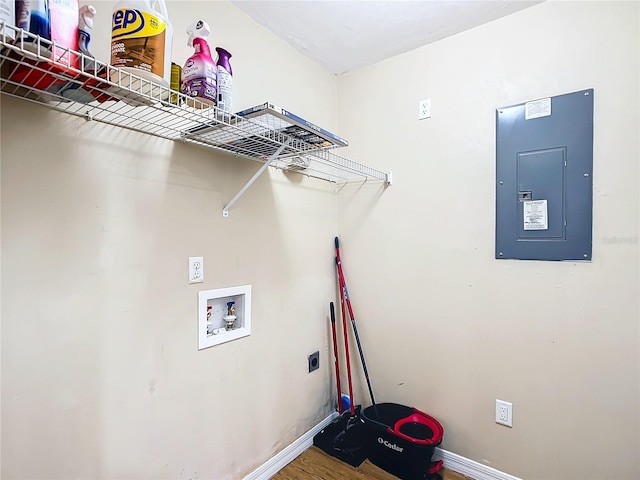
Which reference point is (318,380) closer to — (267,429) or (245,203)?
(267,429)

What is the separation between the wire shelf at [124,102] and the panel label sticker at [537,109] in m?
0.98

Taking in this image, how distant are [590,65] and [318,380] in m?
2.13

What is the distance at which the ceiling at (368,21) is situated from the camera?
1496mm

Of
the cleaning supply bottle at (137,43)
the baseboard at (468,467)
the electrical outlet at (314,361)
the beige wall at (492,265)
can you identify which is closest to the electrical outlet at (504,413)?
the beige wall at (492,265)

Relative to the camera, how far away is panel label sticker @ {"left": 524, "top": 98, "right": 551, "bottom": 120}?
148 centimetres

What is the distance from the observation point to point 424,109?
1823 millimetres

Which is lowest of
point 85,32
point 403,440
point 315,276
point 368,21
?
point 403,440

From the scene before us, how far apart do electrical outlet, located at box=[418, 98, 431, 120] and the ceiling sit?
32 centimetres

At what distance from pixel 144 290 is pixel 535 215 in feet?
5.66

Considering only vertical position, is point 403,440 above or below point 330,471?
above

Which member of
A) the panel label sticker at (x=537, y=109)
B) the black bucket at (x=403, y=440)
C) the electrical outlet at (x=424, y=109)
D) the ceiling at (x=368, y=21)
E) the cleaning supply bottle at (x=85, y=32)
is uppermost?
the ceiling at (x=368, y=21)

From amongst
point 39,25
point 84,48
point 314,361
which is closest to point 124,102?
point 84,48

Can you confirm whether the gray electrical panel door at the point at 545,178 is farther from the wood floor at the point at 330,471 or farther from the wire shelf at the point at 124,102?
the wood floor at the point at 330,471

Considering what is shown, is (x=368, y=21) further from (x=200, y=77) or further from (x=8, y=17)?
(x=8, y=17)
